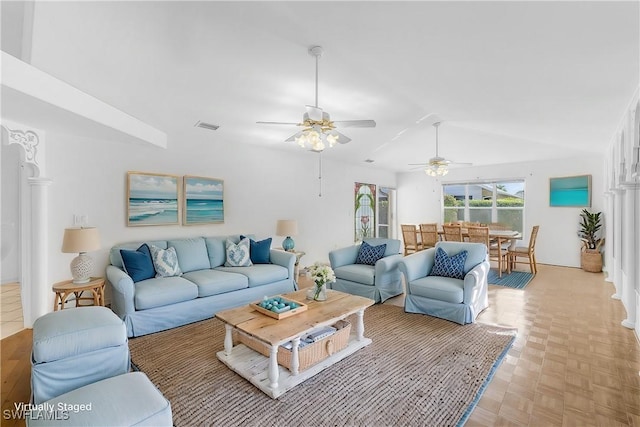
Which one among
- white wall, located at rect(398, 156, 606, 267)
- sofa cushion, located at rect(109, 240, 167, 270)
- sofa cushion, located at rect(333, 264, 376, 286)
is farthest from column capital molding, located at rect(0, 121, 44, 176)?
white wall, located at rect(398, 156, 606, 267)

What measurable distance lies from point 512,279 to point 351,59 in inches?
191

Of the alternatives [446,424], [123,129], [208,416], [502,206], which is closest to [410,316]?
[446,424]

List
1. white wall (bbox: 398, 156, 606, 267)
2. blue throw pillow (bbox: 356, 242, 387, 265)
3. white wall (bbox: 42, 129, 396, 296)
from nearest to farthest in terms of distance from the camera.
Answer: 1. white wall (bbox: 42, 129, 396, 296)
2. blue throw pillow (bbox: 356, 242, 387, 265)
3. white wall (bbox: 398, 156, 606, 267)

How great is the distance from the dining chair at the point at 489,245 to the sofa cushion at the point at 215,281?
14.4 feet

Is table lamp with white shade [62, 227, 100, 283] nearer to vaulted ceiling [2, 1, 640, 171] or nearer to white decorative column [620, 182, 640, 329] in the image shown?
vaulted ceiling [2, 1, 640, 171]

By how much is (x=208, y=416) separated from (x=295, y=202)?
440 centimetres

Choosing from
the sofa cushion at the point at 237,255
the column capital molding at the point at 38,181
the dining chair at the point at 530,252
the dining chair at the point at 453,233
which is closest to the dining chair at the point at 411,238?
the dining chair at the point at 453,233

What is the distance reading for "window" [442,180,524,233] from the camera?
7.37 metres

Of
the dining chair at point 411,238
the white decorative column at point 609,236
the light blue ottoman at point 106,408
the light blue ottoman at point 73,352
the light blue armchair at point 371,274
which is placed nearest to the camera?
the light blue ottoman at point 106,408

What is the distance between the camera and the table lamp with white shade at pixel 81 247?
315 cm

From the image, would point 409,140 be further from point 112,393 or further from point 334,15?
point 112,393

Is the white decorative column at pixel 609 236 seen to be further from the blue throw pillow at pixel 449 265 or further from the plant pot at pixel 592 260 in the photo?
the blue throw pillow at pixel 449 265

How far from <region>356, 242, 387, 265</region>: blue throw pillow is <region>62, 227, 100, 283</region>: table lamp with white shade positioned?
3.41 metres

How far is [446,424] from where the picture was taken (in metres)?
1.89
